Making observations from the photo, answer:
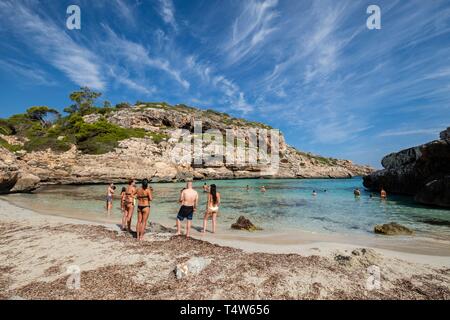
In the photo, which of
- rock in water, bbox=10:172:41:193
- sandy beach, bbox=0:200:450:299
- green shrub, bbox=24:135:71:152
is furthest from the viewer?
green shrub, bbox=24:135:71:152

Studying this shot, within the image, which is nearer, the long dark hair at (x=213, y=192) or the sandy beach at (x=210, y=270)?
the sandy beach at (x=210, y=270)

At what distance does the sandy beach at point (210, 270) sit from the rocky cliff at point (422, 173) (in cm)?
1718

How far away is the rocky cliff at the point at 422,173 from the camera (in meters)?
19.1

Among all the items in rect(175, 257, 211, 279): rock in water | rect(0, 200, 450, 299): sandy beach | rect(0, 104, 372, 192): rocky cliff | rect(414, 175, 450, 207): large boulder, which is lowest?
rect(0, 200, 450, 299): sandy beach

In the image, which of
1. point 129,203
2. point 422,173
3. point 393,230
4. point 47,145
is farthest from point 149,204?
point 47,145

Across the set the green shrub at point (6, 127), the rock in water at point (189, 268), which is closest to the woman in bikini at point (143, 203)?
the rock in water at point (189, 268)

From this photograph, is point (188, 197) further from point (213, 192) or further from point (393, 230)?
point (393, 230)

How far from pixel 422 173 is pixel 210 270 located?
93.4ft

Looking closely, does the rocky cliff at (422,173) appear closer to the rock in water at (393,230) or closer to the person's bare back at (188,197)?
the rock in water at (393,230)

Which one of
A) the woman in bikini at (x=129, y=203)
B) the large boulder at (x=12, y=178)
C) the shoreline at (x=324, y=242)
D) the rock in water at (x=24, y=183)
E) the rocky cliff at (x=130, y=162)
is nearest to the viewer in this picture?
the shoreline at (x=324, y=242)

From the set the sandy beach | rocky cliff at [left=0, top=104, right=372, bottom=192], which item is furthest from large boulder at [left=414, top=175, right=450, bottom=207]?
rocky cliff at [left=0, top=104, right=372, bottom=192]

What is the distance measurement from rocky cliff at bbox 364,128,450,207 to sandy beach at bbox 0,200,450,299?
56.4ft

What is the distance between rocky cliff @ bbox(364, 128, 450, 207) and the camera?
62.6 feet

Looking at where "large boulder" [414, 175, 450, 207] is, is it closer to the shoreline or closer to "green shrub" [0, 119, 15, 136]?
the shoreline
